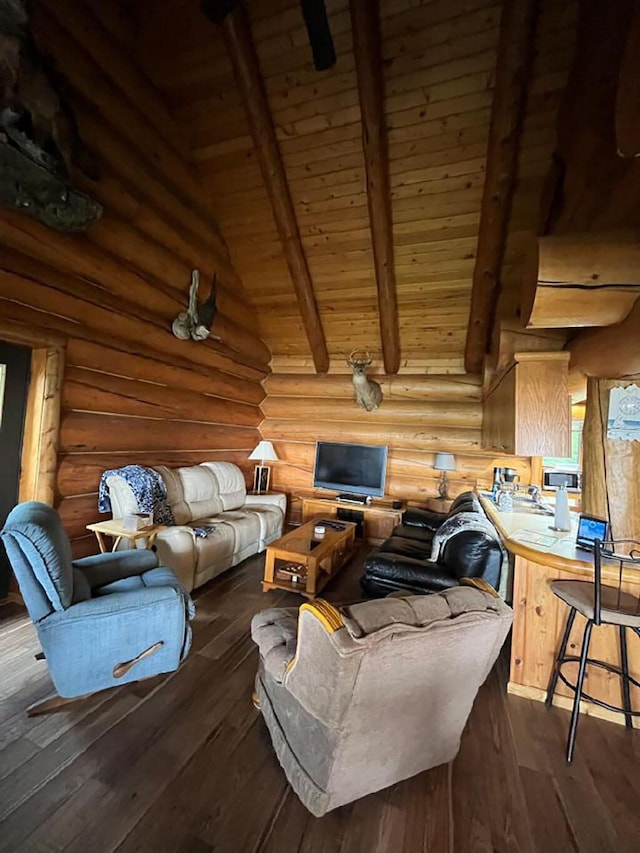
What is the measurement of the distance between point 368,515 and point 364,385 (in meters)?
1.79

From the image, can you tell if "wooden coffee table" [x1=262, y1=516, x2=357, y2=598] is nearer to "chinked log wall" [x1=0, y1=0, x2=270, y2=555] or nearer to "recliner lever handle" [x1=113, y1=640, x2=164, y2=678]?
"recliner lever handle" [x1=113, y1=640, x2=164, y2=678]

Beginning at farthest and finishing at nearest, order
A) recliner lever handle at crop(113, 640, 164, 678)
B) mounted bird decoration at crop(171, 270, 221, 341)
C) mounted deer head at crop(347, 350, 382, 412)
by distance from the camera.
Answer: mounted deer head at crop(347, 350, 382, 412) < mounted bird decoration at crop(171, 270, 221, 341) < recliner lever handle at crop(113, 640, 164, 678)

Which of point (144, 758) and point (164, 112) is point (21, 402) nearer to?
point (144, 758)

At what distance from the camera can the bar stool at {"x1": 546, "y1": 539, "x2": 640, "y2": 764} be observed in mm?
1591

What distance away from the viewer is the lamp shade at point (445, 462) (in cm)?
475

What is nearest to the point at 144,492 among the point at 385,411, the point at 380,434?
the point at 380,434

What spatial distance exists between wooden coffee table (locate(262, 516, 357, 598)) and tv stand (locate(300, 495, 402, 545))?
4.02 feet

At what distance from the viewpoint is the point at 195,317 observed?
380cm

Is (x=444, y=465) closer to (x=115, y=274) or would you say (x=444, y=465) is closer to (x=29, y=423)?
(x=115, y=274)

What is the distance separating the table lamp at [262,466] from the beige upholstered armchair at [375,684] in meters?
3.90

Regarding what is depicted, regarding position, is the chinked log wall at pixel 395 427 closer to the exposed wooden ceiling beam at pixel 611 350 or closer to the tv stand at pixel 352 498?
the tv stand at pixel 352 498

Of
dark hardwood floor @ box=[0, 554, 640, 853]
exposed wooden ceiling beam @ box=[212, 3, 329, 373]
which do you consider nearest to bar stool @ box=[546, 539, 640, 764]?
dark hardwood floor @ box=[0, 554, 640, 853]

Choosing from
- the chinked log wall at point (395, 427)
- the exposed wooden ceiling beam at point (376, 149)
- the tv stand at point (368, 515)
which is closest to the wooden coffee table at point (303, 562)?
the tv stand at point (368, 515)

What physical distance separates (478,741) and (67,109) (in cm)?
442
